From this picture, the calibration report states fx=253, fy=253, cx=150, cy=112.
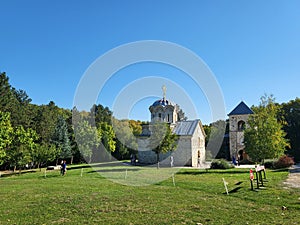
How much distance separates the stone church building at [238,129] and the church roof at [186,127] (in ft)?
27.4

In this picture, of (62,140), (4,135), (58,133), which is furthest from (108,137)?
(4,135)

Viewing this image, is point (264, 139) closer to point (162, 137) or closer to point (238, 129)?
point (162, 137)

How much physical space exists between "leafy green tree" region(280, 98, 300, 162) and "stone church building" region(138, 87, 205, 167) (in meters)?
16.3

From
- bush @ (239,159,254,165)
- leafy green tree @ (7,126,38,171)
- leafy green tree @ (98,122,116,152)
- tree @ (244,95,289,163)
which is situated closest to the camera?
tree @ (244,95,289,163)

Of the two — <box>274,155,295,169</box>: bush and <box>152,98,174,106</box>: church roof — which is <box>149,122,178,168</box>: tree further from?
<box>274,155,295,169</box>: bush

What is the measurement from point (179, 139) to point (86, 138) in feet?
61.3

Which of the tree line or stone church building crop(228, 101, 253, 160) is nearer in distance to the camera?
the tree line

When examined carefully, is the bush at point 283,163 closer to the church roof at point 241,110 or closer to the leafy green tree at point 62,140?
the church roof at point 241,110

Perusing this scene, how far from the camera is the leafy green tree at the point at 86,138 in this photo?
145 ft

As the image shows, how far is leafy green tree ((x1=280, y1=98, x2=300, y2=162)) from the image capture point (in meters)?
41.8

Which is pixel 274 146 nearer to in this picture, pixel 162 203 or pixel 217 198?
pixel 217 198

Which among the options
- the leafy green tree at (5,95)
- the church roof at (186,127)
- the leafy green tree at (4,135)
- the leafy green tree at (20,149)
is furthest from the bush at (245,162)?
the leafy green tree at (5,95)

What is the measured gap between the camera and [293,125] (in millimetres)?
44000

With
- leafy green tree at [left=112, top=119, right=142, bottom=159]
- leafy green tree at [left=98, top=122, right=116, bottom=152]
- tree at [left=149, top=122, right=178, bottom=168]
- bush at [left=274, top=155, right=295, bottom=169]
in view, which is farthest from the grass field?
leafy green tree at [left=98, top=122, right=116, bottom=152]
